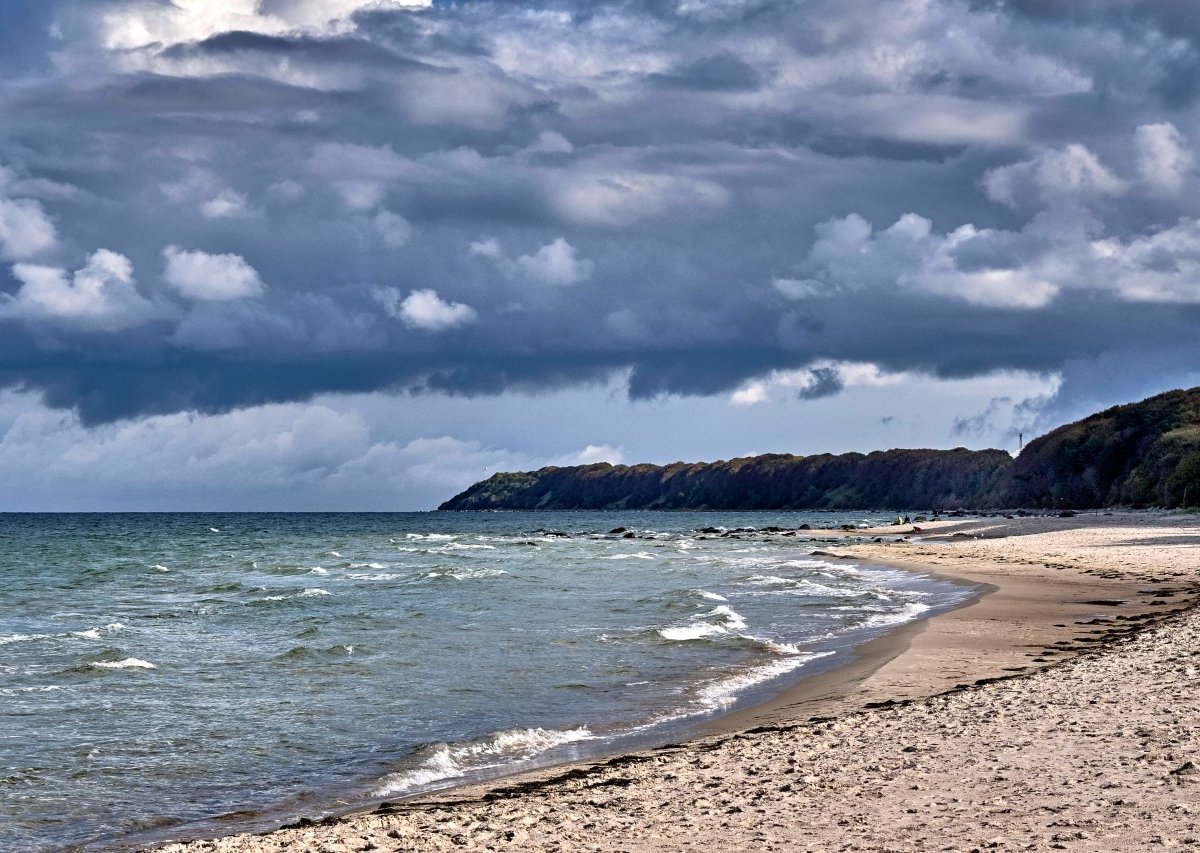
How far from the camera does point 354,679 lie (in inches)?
819

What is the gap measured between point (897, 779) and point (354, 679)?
1305 centimetres

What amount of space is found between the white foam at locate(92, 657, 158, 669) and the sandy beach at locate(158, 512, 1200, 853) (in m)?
12.5

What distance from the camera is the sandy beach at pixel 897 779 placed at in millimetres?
8562

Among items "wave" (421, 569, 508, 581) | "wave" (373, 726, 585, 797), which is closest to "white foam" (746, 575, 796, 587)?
"wave" (421, 569, 508, 581)

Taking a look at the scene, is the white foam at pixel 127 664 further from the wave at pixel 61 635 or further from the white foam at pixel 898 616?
the white foam at pixel 898 616

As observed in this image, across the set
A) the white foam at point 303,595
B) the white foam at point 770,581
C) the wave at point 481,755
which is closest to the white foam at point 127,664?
the wave at point 481,755

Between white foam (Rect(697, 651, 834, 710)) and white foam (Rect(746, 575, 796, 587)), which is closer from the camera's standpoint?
white foam (Rect(697, 651, 834, 710))

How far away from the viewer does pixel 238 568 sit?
61656 millimetres

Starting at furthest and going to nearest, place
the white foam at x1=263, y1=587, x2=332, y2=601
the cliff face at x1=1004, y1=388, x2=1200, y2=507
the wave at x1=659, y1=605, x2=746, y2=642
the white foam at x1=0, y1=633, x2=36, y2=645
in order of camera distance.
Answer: the cliff face at x1=1004, y1=388, x2=1200, y2=507
the white foam at x1=263, y1=587, x2=332, y2=601
the white foam at x1=0, y1=633, x2=36, y2=645
the wave at x1=659, y1=605, x2=746, y2=642

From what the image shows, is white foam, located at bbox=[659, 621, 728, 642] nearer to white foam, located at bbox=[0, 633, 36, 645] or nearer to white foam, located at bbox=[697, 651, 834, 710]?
white foam, located at bbox=[697, 651, 834, 710]

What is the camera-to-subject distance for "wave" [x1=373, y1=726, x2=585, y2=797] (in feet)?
43.5

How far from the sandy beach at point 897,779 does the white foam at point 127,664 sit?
12.5 metres

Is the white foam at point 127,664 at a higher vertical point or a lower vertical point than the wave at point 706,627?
lower

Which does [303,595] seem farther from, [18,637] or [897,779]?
[897,779]
